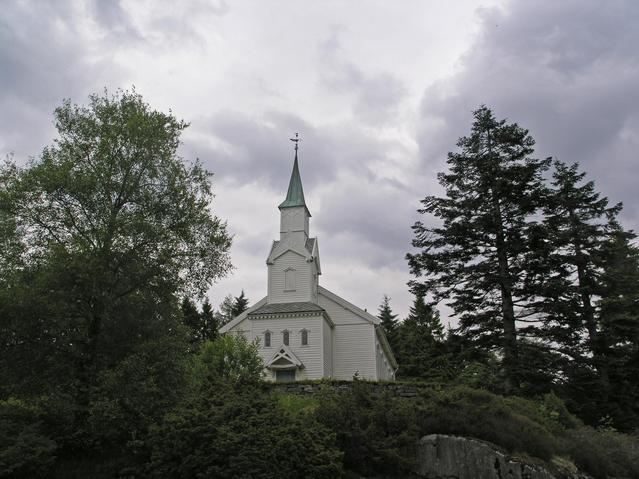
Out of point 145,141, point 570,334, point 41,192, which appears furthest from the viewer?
point 570,334

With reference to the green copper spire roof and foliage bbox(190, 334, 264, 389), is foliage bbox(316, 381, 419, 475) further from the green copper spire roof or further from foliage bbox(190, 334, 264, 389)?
the green copper spire roof

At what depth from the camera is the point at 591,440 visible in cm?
1468

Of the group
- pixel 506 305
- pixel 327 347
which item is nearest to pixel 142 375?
pixel 506 305

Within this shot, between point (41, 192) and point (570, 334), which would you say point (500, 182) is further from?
point (41, 192)

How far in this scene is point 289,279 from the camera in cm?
3447

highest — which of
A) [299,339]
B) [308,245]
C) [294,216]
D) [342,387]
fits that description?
[294,216]

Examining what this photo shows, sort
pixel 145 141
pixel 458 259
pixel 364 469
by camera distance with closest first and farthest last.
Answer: pixel 364 469, pixel 145 141, pixel 458 259

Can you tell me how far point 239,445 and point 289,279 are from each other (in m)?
24.6

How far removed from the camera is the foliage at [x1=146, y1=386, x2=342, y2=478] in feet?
31.9

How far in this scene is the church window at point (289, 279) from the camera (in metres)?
34.3

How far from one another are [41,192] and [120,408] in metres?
5.73

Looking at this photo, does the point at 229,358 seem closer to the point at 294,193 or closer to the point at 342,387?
the point at 342,387

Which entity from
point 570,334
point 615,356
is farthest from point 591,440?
point 615,356

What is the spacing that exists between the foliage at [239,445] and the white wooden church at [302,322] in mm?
19542
